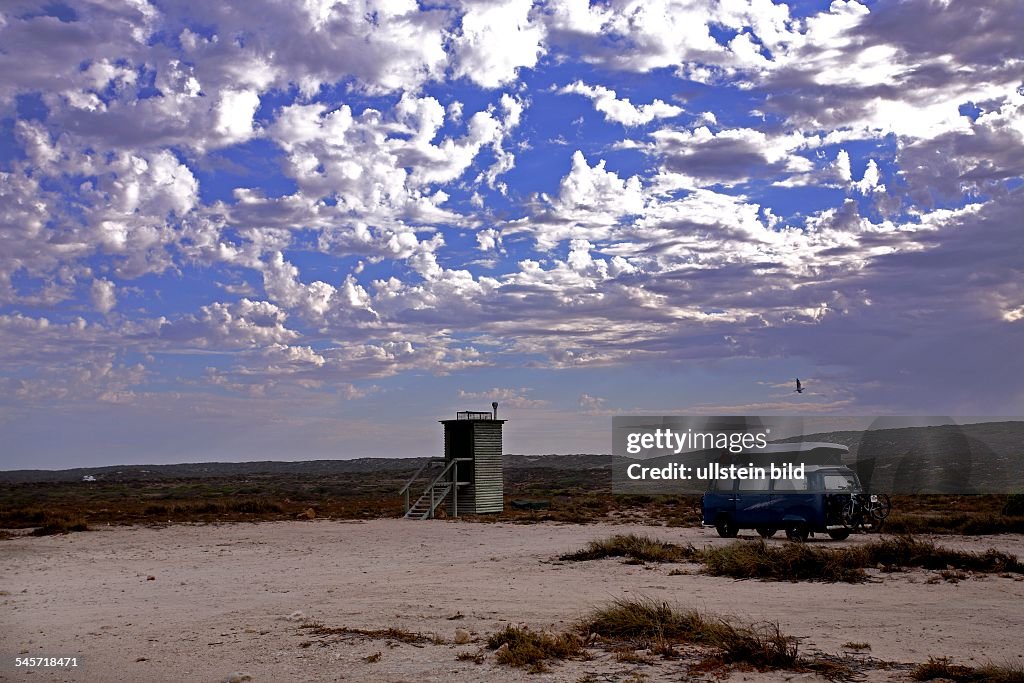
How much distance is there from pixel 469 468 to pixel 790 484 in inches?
706

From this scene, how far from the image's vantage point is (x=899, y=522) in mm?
26344

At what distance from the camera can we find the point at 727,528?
81.2ft

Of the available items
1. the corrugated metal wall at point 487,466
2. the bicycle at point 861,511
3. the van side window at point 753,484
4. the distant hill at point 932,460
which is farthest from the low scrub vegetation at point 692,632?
the distant hill at point 932,460

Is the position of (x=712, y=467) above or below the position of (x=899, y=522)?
above

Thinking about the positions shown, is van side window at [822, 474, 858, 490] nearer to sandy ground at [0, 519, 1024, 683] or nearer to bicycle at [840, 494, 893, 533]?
bicycle at [840, 494, 893, 533]

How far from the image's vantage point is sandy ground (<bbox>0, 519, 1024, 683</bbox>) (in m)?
9.73

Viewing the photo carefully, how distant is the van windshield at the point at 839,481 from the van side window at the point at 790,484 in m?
0.49

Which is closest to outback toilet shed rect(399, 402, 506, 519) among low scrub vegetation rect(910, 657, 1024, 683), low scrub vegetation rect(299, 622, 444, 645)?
low scrub vegetation rect(299, 622, 444, 645)

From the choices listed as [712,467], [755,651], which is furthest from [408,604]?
[712,467]

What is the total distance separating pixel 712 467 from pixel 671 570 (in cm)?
924

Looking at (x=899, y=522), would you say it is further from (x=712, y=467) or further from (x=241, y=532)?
(x=241, y=532)

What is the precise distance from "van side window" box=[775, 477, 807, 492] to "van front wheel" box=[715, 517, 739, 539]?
1.80m

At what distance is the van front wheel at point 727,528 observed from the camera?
965 inches

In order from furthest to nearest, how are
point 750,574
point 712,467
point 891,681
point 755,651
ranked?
1. point 712,467
2. point 750,574
3. point 755,651
4. point 891,681
